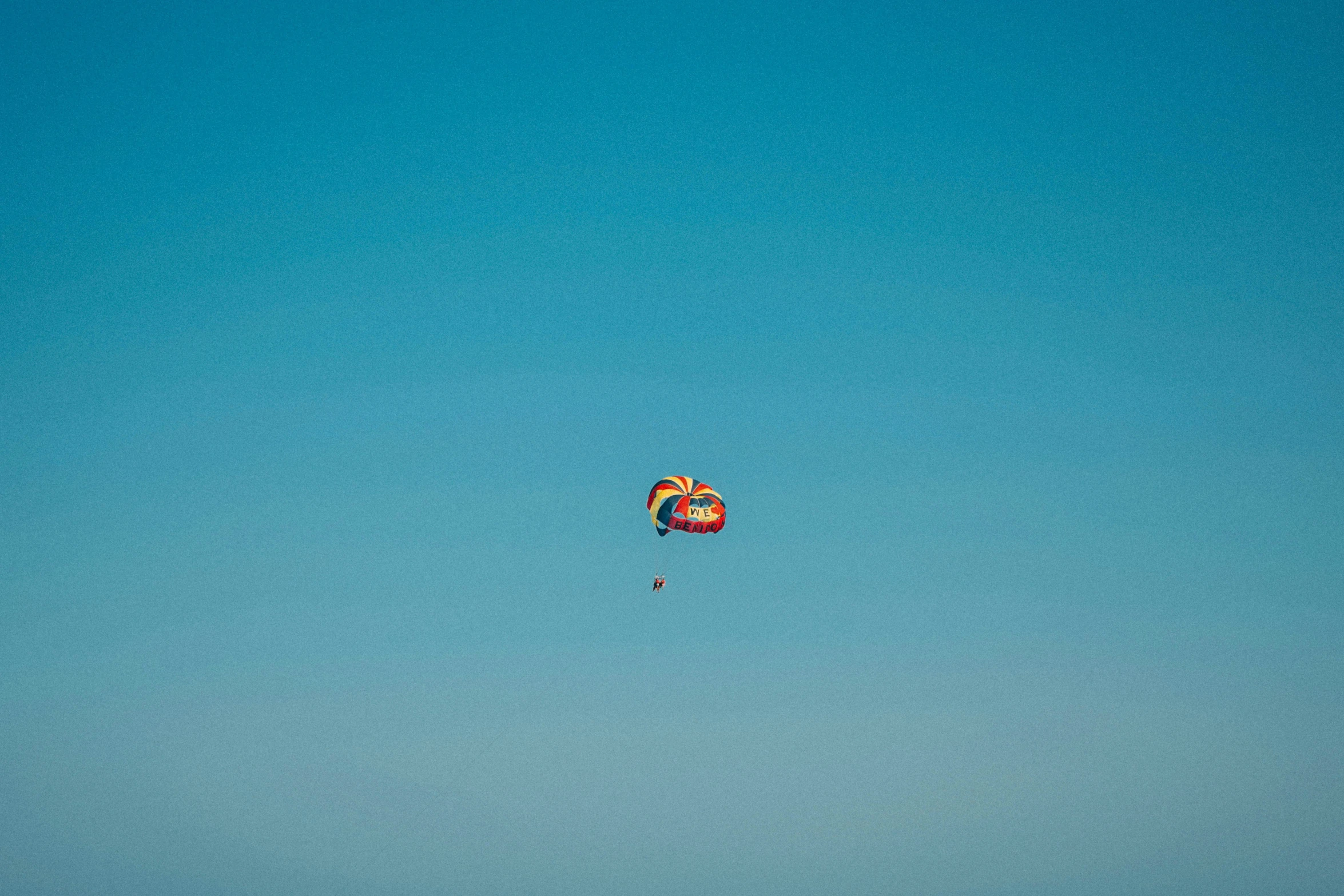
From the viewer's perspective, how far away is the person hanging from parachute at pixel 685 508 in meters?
96.4

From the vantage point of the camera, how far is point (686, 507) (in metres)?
96.6

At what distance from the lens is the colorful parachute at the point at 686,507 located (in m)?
96.4

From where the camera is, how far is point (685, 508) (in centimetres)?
9650

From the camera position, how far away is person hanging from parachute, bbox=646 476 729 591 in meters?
96.4

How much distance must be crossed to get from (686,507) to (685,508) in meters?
0.11

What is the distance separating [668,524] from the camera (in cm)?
9662

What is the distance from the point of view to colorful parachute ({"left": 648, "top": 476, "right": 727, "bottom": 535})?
96.4 meters
